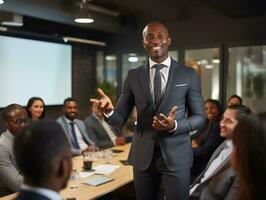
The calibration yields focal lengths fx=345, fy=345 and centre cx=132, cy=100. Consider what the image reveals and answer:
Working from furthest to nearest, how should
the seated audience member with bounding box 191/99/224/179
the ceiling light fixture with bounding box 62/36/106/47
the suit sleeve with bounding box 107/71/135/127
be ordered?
the ceiling light fixture with bounding box 62/36/106/47
the seated audience member with bounding box 191/99/224/179
the suit sleeve with bounding box 107/71/135/127

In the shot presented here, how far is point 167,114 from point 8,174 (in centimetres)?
134

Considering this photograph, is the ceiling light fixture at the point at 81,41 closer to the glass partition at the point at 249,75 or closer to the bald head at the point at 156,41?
the glass partition at the point at 249,75

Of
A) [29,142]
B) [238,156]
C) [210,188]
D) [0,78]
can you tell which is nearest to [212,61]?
[0,78]

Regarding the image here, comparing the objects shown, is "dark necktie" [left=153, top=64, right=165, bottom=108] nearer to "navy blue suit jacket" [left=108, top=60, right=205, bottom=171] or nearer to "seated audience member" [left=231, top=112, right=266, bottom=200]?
"navy blue suit jacket" [left=108, top=60, right=205, bottom=171]

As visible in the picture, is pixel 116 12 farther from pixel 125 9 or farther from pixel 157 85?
pixel 157 85

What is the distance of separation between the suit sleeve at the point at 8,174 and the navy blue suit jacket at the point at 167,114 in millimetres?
1034

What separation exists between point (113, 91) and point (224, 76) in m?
2.14

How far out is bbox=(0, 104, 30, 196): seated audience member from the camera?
2.43 metres

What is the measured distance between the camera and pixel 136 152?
5.84 ft

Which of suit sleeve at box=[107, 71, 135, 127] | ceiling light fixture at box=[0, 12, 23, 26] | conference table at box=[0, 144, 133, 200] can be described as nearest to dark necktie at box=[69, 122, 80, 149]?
conference table at box=[0, 144, 133, 200]

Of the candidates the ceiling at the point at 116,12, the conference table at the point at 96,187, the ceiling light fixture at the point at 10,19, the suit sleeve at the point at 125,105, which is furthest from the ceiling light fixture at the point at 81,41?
the suit sleeve at the point at 125,105

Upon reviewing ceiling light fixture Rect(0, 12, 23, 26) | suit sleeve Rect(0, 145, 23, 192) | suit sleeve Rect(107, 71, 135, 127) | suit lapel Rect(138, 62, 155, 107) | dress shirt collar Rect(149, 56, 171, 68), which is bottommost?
suit sleeve Rect(0, 145, 23, 192)

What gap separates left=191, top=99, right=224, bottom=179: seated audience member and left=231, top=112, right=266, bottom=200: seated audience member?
2.77 m

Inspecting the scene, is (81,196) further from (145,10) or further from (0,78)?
(145,10)
